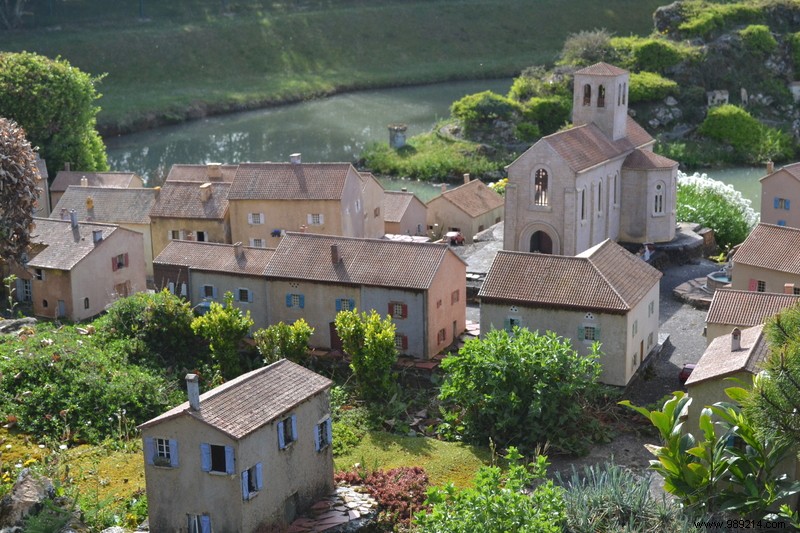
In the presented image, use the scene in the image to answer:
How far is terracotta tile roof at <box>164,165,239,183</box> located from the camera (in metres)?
69.3

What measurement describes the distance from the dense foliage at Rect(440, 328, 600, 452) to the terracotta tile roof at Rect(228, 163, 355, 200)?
65.6ft

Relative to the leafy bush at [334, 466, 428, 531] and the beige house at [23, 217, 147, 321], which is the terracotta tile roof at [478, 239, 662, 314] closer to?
the leafy bush at [334, 466, 428, 531]

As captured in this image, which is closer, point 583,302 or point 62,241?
point 583,302

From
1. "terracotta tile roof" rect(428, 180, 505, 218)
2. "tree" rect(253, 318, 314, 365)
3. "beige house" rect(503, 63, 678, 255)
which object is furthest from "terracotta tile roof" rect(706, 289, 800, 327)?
"terracotta tile roof" rect(428, 180, 505, 218)

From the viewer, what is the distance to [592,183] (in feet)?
208

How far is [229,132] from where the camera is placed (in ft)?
360

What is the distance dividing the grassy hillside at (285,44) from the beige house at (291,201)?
49.0 metres

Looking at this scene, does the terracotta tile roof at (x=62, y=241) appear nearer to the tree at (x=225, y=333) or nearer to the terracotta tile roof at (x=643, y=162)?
the tree at (x=225, y=333)

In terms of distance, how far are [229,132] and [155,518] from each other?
75898 mm

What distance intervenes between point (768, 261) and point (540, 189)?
512 inches

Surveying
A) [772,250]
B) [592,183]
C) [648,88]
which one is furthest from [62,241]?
[648,88]

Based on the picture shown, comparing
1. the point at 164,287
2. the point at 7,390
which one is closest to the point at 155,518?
the point at 7,390

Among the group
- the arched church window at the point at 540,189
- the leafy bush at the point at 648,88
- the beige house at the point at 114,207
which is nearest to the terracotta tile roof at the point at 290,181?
the beige house at the point at 114,207

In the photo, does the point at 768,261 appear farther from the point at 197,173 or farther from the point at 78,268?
the point at 197,173
